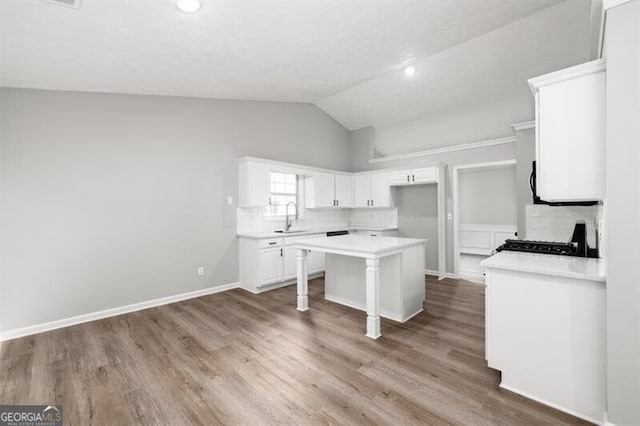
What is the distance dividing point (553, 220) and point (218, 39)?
4424mm

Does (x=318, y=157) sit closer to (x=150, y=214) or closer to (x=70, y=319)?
(x=150, y=214)

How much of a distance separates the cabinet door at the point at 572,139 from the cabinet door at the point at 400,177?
11.5 ft

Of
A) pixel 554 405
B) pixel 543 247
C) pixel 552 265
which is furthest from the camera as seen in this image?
pixel 543 247

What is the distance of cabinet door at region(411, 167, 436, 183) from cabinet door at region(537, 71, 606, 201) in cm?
322

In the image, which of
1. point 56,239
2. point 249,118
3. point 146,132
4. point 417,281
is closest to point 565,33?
point 417,281

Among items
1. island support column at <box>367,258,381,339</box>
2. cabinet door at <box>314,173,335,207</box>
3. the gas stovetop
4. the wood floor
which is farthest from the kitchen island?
cabinet door at <box>314,173,335,207</box>

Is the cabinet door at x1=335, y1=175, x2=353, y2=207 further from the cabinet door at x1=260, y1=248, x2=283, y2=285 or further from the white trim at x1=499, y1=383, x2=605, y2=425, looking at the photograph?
the white trim at x1=499, y1=383, x2=605, y2=425

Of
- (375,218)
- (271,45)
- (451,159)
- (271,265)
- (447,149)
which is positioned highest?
(271,45)

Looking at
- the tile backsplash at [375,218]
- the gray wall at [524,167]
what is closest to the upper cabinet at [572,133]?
the gray wall at [524,167]

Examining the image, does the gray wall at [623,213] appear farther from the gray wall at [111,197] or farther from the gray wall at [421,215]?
the gray wall at [111,197]

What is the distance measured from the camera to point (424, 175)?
17.1 ft

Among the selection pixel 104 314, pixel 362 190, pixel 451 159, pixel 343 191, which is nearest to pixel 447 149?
pixel 451 159

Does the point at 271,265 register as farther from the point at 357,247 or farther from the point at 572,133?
the point at 572,133

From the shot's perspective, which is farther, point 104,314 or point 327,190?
point 327,190
